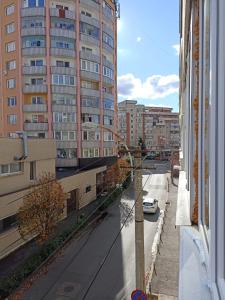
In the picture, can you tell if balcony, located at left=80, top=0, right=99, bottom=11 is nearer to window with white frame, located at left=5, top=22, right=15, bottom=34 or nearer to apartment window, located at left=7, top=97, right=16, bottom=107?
window with white frame, located at left=5, top=22, right=15, bottom=34

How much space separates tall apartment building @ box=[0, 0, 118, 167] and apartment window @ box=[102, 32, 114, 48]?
58 centimetres

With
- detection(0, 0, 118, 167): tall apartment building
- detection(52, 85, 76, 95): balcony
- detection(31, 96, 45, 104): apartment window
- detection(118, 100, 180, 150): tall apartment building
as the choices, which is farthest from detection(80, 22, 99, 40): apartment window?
detection(118, 100, 180, 150): tall apartment building

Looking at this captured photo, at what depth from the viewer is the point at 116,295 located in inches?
296

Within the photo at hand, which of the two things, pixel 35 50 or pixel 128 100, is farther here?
pixel 128 100

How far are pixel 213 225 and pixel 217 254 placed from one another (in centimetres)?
11

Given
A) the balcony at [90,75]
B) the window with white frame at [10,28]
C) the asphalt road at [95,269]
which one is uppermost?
the window with white frame at [10,28]

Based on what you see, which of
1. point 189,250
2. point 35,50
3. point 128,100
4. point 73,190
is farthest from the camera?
point 128,100

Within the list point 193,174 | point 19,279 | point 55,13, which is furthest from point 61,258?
point 55,13

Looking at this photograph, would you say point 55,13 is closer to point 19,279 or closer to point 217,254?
point 19,279

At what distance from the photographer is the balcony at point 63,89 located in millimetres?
17984

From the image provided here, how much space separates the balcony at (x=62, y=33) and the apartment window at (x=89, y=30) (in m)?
0.85

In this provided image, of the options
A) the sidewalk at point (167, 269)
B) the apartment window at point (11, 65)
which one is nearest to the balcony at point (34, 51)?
the apartment window at point (11, 65)

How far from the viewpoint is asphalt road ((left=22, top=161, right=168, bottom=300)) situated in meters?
7.68

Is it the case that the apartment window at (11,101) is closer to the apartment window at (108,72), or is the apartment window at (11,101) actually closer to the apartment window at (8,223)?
the apartment window at (108,72)
